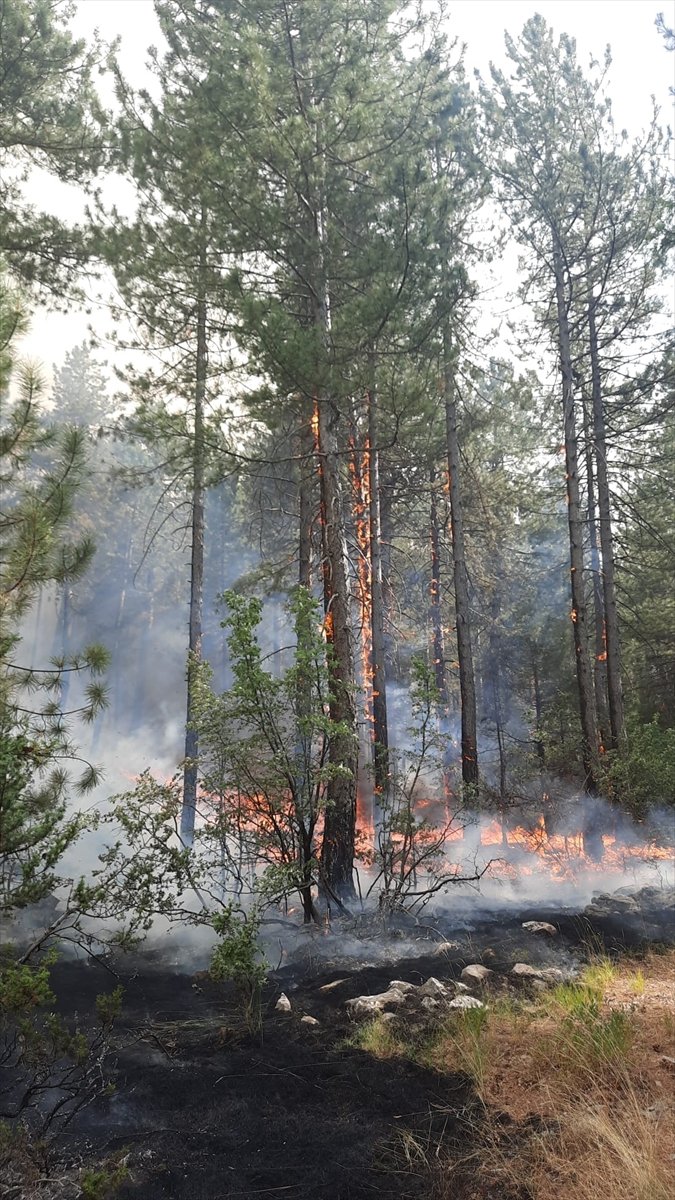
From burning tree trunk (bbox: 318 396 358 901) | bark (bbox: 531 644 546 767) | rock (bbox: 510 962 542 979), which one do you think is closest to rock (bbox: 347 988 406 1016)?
rock (bbox: 510 962 542 979)

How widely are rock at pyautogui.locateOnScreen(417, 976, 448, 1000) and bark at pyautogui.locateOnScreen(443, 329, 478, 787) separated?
718 centimetres

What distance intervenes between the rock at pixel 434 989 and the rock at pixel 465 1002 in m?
0.19

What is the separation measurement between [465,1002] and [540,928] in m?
3.21

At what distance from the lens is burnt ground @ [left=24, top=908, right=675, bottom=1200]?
12.4 feet

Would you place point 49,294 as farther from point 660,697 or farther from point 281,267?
point 660,697

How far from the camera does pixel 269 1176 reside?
12.4ft

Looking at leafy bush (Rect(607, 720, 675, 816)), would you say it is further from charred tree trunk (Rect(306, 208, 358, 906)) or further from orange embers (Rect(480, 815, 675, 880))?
charred tree trunk (Rect(306, 208, 358, 906))

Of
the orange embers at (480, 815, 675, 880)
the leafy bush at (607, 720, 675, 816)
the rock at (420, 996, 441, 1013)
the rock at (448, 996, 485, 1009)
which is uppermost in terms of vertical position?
the leafy bush at (607, 720, 675, 816)

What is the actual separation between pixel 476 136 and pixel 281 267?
7553mm

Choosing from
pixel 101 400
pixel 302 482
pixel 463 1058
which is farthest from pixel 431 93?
pixel 101 400

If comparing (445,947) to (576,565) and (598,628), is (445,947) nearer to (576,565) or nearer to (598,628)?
(576,565)

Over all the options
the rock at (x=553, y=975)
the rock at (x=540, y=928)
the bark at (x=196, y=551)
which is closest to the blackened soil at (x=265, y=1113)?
the rock at (x=553, y=975)

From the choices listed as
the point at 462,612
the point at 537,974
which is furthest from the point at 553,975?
the point at 462,612

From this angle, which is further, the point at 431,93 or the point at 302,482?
the point at 302,482
